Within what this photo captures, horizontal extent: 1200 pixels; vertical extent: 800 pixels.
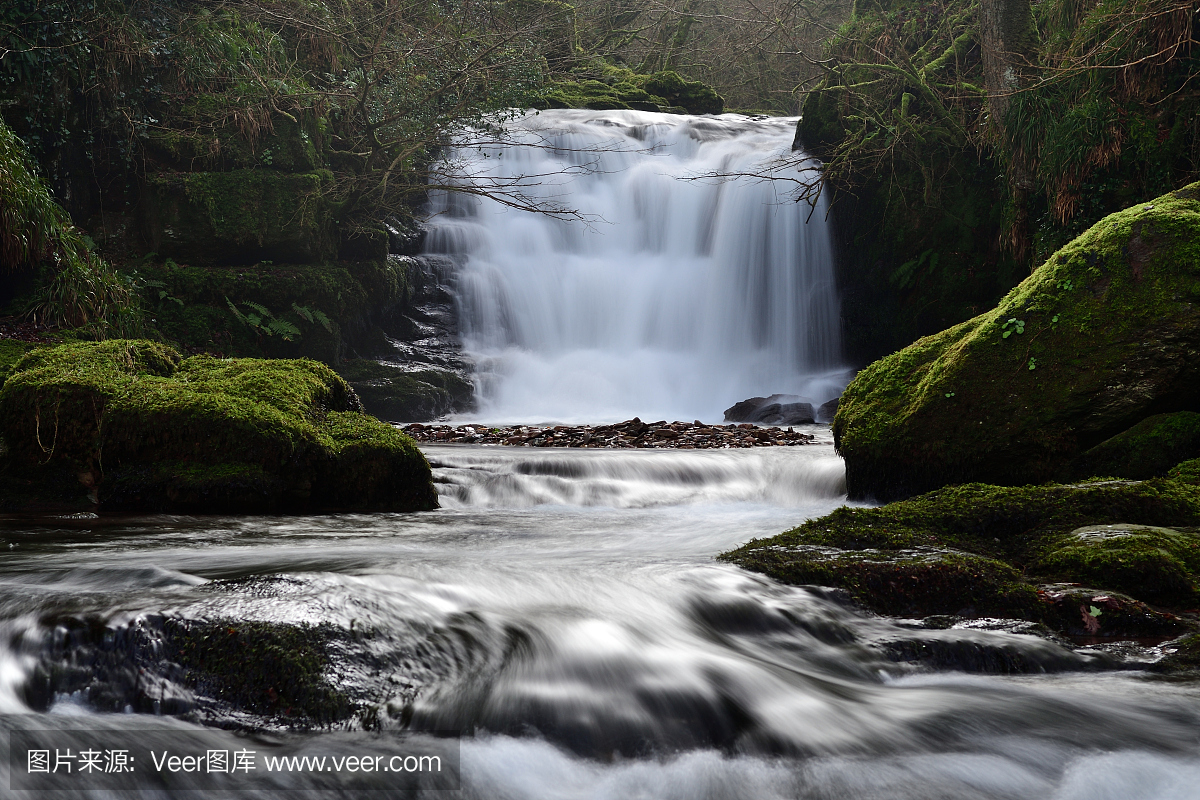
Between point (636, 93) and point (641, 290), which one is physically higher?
point (636, 93)

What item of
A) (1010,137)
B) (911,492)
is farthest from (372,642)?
(1010,137)

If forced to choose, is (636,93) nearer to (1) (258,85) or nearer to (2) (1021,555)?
(1) (258,85)

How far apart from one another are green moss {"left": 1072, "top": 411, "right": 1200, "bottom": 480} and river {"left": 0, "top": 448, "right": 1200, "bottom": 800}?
2427mm

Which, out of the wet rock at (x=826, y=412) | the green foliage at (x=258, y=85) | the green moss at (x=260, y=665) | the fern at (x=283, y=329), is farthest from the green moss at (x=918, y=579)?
the green foliage at (x=258, y=85)

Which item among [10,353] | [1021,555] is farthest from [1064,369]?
[10,353]

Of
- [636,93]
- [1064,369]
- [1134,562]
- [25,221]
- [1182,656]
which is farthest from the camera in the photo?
[636,93]

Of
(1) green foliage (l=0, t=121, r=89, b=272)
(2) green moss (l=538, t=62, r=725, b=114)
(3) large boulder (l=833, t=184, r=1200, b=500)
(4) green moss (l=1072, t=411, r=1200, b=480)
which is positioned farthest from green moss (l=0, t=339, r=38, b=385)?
(2) green moss (l=538, t=62, r=725, b=114)

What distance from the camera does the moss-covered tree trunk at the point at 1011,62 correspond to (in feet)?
32.6

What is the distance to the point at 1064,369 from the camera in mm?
4859

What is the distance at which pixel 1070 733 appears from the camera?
2291mm

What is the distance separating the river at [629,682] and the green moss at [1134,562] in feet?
1.57

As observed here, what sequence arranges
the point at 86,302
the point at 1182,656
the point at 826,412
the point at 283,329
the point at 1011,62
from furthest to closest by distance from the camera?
the point at 826,412 < the point at 283,329 < the point at 1011,62 < the point at 86,302 < the point at 1182,656

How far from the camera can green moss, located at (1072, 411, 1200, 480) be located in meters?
4.48

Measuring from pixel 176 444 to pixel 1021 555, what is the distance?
15.5 ft
